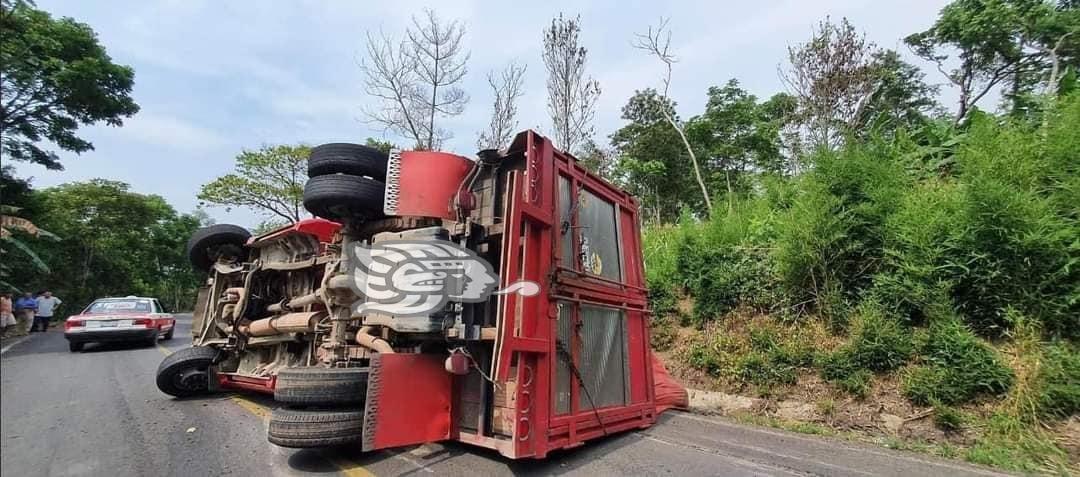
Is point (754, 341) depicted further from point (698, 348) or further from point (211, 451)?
point (211, 451)

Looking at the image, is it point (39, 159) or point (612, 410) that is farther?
point (612, 410)

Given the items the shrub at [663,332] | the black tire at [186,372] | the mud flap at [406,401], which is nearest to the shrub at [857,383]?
the shrub at [663,332]

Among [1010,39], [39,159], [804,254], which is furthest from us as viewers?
[1010,39]

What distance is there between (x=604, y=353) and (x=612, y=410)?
51 cm

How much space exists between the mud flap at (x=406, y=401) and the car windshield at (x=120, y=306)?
7.47 metres

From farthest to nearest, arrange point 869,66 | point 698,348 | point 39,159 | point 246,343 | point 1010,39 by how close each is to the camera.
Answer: point 1010,39 → point 869,66 → point 698,348 → point 246,343 → point 39,159

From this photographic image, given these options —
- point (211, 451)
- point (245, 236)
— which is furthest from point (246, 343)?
point (211, 451)

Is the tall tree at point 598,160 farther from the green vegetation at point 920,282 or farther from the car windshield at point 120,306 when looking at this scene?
the car windshield at point 120,306

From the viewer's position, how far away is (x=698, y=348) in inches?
292

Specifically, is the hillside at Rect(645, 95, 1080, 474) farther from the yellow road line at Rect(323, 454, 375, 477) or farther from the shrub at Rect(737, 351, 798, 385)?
the yellow road line at Rect(323, 454, 375, 477)

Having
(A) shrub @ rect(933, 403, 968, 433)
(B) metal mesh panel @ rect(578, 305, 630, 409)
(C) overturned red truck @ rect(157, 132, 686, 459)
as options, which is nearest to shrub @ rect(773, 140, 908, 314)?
(A) shrub @ rect(933, 403, 968, 433)

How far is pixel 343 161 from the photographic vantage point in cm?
444

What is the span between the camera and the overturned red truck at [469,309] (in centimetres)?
344

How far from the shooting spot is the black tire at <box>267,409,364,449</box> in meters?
3.43
